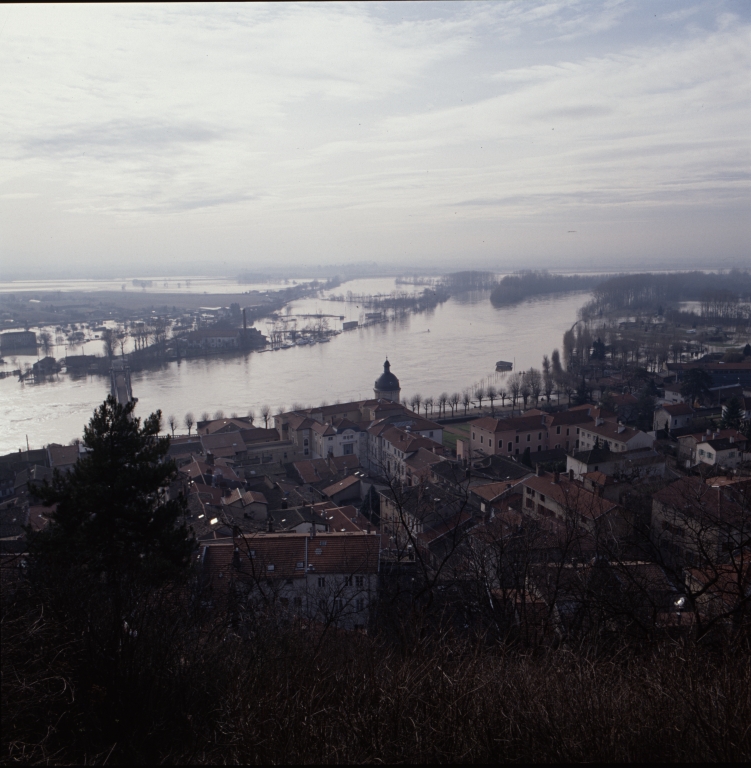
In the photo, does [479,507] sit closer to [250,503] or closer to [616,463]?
[250,503]

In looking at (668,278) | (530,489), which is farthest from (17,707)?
(668,278)

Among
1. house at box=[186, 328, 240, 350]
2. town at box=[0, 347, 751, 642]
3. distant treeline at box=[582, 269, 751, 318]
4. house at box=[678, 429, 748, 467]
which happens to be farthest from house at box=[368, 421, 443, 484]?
distant treeline at box=[582, 269, 751, 318]

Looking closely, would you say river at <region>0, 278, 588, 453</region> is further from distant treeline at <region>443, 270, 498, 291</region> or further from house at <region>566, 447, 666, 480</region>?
distant treeline at <region>443, 270, 498, 291</region>

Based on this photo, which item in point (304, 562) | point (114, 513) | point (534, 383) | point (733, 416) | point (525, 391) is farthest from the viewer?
point (534, 383)

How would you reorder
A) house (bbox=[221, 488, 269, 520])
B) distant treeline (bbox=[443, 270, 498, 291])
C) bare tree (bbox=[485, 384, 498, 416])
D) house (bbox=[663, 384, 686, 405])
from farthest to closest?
1. distant treeline (bbox=[443, 270, 498, 291])
2. bare tree (bbox=[485, 384, 498, 416])
3. house (bbox=[663, 384, 686, 405])
4. house (bbox=[221, 488, 269, 520])

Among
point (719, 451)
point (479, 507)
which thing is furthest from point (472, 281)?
point (479, 507)
